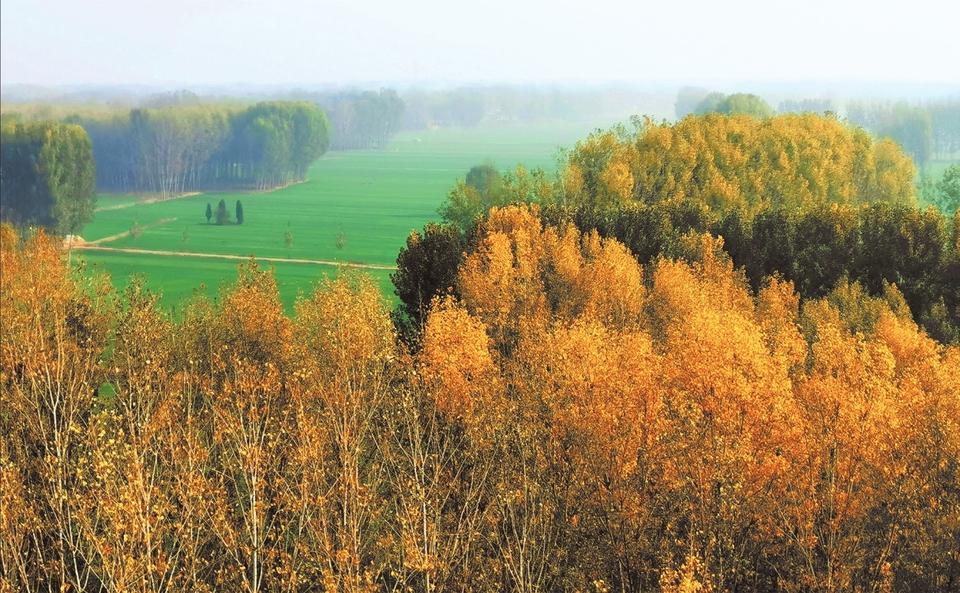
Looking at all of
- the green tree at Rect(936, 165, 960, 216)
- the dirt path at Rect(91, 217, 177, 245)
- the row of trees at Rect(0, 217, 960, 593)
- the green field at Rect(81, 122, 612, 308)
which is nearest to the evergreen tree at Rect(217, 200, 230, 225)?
the green field at Rect(81, 122, 612, 308)

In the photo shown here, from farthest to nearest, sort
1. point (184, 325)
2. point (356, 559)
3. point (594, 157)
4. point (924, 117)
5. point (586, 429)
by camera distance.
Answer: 1. point (924, 117)
2. point (594, 157)
3. point (184, 325)
4. point (586, 429)
5. point (356, 559)

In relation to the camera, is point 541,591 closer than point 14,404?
Yes

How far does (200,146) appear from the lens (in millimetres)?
176125

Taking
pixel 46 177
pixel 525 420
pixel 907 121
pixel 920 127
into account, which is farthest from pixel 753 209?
pixel 907 121

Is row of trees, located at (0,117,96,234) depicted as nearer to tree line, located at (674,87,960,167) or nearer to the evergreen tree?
the evergreen tree

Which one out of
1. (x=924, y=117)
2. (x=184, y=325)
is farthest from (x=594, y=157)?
(x=924, y=117)

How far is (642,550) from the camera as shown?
2666cm

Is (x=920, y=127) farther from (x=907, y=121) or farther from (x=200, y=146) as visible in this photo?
(x=200, y=146)

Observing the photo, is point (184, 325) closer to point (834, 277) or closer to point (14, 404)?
point (14, 404)

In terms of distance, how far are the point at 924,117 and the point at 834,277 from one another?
431ft

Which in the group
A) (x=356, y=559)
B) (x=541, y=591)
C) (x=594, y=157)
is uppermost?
(x=594, y=157)

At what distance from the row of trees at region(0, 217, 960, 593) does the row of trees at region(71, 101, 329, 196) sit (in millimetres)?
128865

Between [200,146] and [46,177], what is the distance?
53.0 meters

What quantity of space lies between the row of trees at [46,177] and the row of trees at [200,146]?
40.2 meters
